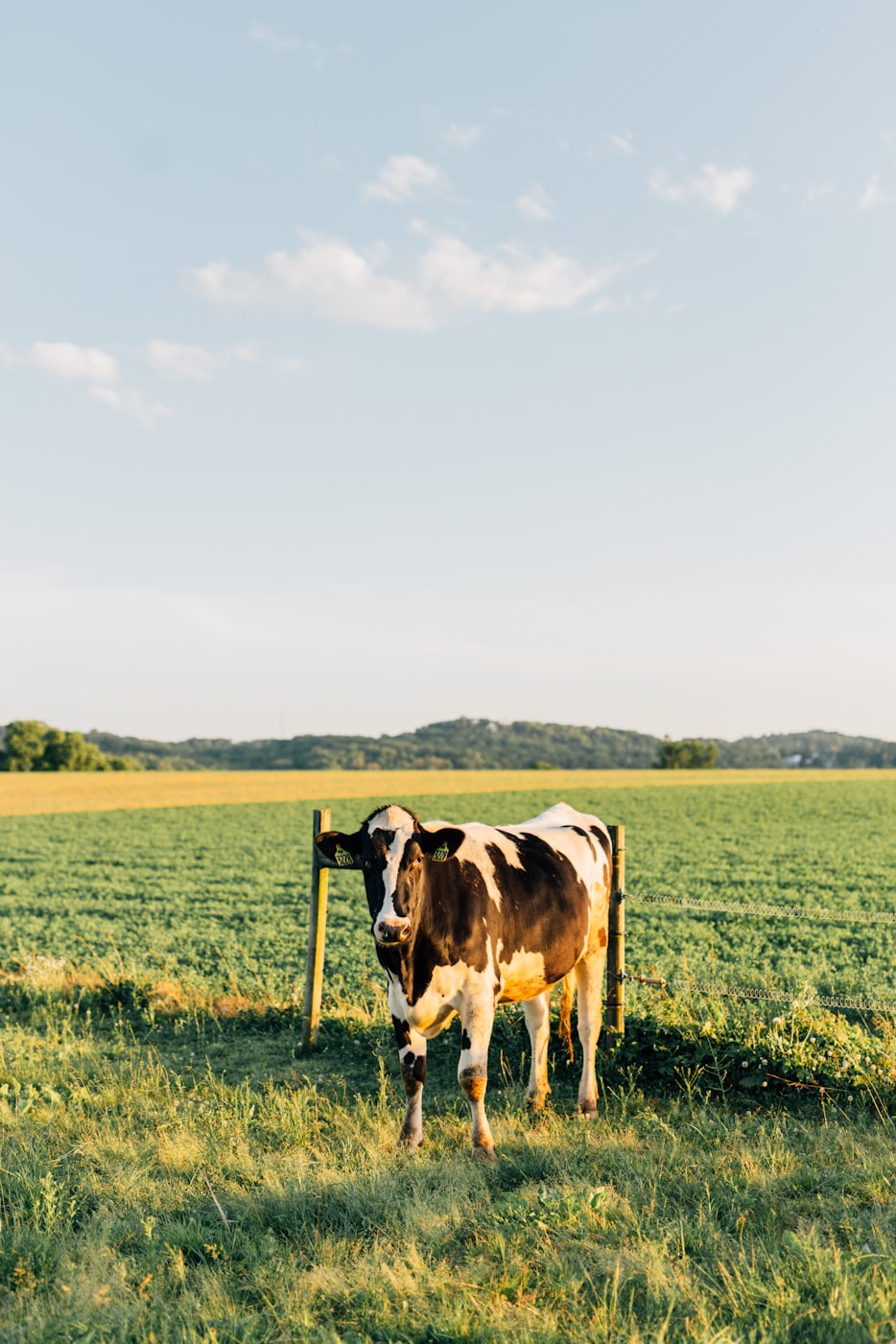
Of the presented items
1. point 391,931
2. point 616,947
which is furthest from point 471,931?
point 616,947

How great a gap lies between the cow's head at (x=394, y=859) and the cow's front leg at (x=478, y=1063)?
0.77 m

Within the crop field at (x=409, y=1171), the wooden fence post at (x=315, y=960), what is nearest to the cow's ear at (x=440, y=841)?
the crop field at (x=409, y=1171)

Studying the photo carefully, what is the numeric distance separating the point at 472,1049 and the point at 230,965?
7.02 meters

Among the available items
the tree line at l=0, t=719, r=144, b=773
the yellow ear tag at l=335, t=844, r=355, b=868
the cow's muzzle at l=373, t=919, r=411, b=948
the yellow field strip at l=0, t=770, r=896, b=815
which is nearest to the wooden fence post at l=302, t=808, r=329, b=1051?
the yellow ear tag at l=335, t=844, r=355, b=868

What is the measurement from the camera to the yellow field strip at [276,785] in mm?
51719

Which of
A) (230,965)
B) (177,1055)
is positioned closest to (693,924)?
(230,965)

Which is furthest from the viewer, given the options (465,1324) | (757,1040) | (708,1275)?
(757,1040)

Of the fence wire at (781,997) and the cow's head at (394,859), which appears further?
the fence wire at (781,997)

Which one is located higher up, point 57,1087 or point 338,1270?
point 338,1270

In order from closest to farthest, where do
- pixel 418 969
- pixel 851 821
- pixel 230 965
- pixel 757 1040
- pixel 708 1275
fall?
pixel 708 1275
pixel 418 969
pixel 757 1040
pixel 230 965
pixel 851 821

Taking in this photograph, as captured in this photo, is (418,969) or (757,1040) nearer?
(418,969)

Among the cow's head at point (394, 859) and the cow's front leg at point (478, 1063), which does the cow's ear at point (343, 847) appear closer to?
the cow's head at point (394, 859)

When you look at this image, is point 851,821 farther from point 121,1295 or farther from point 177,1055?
point 121,1295

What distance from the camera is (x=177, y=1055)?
835 cm
